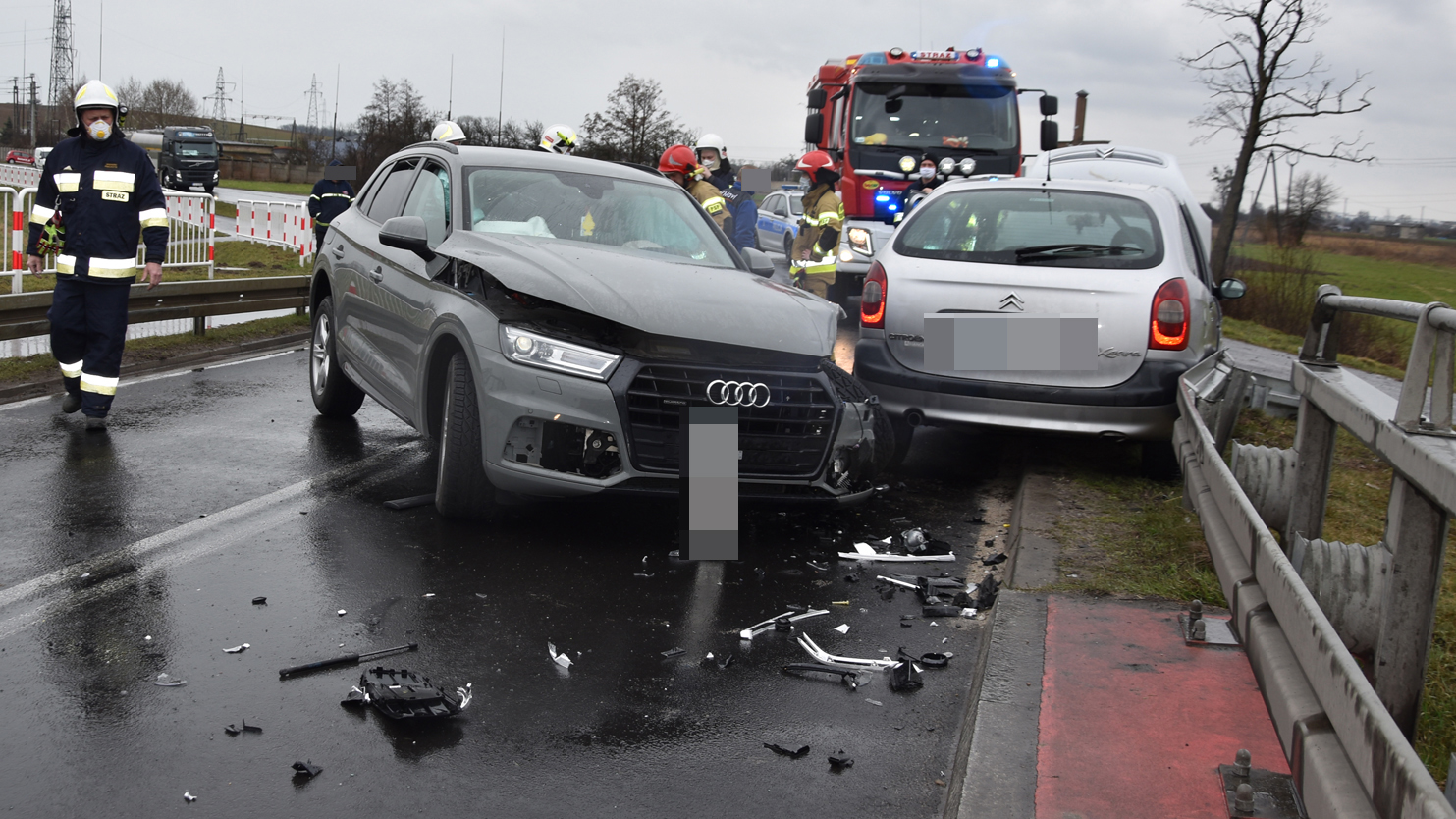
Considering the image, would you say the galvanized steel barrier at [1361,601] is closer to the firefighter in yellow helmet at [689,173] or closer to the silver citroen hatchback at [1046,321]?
the silver citroen hatchback at [1046,321]

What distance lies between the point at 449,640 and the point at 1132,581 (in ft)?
9.08

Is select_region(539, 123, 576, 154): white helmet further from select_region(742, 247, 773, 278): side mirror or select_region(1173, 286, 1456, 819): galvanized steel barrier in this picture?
select_region(1173, 286, 1456, 819): galvanized steel barrier

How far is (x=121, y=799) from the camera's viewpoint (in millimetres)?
3158

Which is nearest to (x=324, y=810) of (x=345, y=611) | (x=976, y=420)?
(x=345, y=611)

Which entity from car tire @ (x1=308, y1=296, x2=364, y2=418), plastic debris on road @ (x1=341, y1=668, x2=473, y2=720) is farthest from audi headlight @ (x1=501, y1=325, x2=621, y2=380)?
car tire @ (x1=308, y1=296, x2=364, y2=418)

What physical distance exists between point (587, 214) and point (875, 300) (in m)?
1.73

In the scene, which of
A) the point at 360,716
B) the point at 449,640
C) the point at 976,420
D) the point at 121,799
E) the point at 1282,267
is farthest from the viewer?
the point at 1282,267

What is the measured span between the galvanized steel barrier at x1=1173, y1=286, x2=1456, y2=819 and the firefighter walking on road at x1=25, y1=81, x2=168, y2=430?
6732 mm

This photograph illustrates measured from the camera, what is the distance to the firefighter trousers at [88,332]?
7.81 m

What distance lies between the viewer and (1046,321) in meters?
6.80

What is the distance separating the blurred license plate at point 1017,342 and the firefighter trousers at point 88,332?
5037mm

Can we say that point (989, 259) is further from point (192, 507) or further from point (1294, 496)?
point (192, 507)

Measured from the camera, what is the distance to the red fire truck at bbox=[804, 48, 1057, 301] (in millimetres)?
15367

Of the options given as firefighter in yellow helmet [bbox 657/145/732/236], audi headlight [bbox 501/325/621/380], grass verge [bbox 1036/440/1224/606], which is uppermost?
firefighter in yellow helmet [bbox 657/145/732/236]
